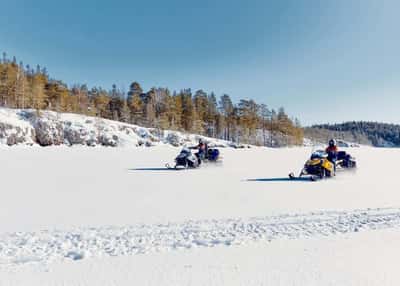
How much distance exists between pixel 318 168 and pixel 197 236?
9102 millimetres

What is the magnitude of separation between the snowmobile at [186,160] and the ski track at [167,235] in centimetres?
942

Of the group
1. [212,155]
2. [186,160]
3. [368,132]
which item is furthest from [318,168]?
[368,132]

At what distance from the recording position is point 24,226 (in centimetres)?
542

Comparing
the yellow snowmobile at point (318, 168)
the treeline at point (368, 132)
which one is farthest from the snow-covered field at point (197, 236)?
the treeline at point (368, 132)

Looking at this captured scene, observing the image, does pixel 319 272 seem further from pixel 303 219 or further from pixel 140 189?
pixel 140 189

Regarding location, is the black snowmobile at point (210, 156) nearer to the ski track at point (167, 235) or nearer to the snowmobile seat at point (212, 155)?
the snowmobile seat at point (212, 155)

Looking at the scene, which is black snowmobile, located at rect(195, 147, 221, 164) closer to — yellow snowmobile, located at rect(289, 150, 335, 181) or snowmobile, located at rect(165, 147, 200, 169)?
snowmobile, located at rect(165, 147, 200, 169)

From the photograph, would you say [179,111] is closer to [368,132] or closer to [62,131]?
[62,131]

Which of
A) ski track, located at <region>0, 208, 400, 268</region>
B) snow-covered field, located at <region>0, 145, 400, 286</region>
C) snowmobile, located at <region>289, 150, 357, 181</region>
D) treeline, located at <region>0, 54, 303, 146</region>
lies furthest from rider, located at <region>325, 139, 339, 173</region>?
treeline, located at <region>0, 54, 303, 146</region>

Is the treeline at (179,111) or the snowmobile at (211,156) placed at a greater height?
the treeline at (179,111)

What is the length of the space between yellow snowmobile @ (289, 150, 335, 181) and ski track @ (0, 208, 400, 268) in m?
6.09

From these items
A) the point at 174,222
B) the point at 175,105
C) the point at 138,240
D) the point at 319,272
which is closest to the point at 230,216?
the point at 174,222

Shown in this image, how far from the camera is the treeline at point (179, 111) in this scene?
5588 centimetres

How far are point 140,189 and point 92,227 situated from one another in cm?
415
